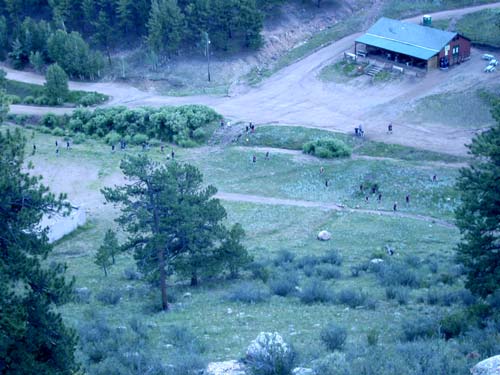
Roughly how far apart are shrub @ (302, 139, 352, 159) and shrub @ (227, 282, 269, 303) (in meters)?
24.4

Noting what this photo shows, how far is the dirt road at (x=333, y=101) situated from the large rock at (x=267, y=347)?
3504cm

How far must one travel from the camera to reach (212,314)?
961 inches

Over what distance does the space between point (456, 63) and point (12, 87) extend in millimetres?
40277

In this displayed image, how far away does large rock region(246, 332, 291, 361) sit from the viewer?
1652 cm

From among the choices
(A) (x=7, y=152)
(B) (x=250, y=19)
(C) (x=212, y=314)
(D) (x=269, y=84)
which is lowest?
(C) (x=212, y=314)

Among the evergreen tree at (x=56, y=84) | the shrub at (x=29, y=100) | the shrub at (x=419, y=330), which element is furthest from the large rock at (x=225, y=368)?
the shrub at (x=29, y=100)

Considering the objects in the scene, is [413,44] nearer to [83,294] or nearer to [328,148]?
[328,148]

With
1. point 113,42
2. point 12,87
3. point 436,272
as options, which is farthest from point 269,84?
point 436,272

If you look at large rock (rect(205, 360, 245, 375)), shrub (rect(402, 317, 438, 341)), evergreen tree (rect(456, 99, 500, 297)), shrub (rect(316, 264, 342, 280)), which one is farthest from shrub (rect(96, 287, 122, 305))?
evergreen tree (rect(456, 99, 500, 297))

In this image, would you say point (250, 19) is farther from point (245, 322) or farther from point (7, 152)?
point (7, 152)

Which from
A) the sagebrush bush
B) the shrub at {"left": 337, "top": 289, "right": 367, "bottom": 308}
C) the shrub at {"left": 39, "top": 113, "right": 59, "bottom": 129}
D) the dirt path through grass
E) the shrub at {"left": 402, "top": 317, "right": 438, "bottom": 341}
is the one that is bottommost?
the shrub at {"left": 337, "top": 289, "right": 367, "bottom": 308}

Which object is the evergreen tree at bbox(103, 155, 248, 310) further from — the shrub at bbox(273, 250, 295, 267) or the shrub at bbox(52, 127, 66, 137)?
the shrub at bbox(52, 127, 66, 137)

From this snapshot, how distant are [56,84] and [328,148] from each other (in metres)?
27.1

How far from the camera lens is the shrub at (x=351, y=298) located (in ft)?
81.7
